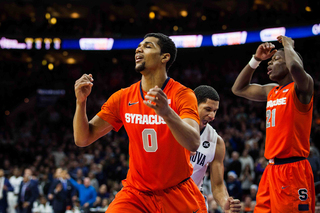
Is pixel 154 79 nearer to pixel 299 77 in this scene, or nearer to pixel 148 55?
pixel 148 55

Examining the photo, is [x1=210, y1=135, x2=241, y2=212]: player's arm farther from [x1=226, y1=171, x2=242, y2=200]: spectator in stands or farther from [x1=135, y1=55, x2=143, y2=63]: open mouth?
[x1=226, y1=171, x2=242, y2=200]: spectator in stands

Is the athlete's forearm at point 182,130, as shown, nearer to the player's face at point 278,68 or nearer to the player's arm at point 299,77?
the player's arm at point 299,77

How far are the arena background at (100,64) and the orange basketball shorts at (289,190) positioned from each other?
31.0 ft

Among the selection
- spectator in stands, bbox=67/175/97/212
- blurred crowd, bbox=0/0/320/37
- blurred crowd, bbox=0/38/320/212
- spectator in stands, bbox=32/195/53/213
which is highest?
blurred crowd, bbox=0/0/320/37

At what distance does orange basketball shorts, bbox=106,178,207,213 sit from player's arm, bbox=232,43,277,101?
2.11 m

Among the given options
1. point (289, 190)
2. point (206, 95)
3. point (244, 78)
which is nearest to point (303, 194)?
point (289, 190)

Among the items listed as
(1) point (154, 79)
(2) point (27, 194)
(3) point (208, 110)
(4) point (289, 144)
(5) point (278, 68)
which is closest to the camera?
(1) point (154, 79)

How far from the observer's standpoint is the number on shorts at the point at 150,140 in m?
3.08

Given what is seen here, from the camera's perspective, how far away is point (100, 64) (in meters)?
25.4

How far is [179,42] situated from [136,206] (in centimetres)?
1708

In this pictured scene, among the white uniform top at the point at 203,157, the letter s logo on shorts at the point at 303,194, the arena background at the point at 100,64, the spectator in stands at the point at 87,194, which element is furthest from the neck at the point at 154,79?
the arena background at the point at 100,64

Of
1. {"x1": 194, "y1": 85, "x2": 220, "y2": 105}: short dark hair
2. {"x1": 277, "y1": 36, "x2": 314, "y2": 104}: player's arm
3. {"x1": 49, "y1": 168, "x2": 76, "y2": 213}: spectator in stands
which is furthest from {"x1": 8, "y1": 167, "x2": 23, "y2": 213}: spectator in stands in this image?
{"x1": 277, "y1": 36, "x2": 314, "y2": 104}: player's arm

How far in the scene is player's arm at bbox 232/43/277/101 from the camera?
4574 millimetres

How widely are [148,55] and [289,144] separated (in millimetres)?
1892
